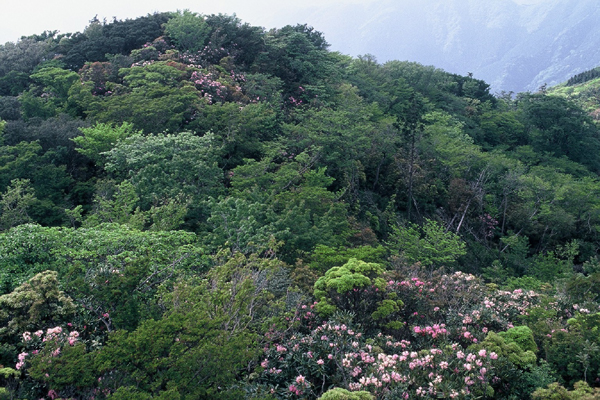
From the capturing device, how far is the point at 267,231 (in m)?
12.2

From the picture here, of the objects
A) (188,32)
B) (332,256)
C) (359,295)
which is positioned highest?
(188,32)

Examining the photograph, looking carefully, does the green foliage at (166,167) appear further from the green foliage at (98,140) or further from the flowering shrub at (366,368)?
the flowering shrub at (366,368)

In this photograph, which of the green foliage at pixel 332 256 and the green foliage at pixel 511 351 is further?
the green foliage at pixel 332 256

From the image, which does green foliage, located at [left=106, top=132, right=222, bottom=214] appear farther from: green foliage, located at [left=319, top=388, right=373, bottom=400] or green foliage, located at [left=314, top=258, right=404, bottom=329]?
green foliage, located at [left=319, top=388, right=373, bottom=400]

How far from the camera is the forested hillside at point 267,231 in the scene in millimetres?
6246

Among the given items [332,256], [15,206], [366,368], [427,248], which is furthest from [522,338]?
[15,206]

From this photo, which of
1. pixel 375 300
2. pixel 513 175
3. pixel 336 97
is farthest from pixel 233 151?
pixel 513 175

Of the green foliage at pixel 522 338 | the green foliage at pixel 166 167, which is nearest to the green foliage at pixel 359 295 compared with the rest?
the green foliage at pixel 522 338

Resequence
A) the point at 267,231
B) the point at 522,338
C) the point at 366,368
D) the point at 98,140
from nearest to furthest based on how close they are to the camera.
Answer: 1. the point at 366,368
2. the point at 522,338
3. the point at 267,231
4. the point at 98,140

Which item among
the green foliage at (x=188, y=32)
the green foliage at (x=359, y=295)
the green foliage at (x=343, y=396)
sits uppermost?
the green foliage at (x=188, y=32)

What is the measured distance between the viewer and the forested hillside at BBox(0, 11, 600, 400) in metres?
→ 6.25

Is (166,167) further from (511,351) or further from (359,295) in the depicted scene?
(511,351)

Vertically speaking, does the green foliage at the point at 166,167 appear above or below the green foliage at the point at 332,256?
above

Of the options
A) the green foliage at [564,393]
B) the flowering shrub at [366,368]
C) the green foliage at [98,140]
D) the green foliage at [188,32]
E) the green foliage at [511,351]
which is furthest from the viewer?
the green foliage at [188,32]
